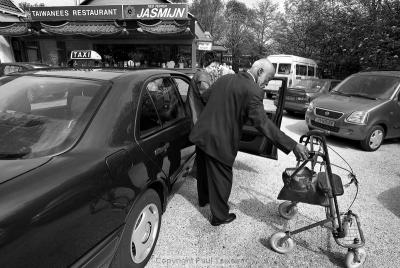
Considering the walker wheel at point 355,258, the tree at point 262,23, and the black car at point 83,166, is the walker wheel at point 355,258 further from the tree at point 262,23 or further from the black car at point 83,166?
the tree at point 262,23

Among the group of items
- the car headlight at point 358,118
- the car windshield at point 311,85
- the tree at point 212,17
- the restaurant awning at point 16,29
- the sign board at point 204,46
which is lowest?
the car headlight at point 358,118

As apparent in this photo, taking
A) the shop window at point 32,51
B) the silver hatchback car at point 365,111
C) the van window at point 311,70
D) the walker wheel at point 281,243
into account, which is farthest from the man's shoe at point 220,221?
the shop window at point 32,51

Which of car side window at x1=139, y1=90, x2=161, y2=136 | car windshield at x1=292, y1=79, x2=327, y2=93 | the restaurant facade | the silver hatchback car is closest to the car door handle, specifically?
car side window at x1=139, y1=90, x2=161, y2=136

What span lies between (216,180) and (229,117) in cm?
65

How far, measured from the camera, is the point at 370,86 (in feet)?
21.8

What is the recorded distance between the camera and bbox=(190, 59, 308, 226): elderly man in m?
2.45

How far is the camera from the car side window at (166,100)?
281cm

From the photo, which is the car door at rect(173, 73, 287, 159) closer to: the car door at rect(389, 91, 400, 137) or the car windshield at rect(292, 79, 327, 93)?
the car door at rect(389, 91, 400, 137)

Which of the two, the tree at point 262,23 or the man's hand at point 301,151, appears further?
the tree at point 262,23

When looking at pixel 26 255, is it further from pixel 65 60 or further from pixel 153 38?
pixel 65 60

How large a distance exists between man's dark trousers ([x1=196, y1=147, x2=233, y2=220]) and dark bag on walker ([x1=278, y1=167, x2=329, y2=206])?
57 cm

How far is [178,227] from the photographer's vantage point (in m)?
3.02

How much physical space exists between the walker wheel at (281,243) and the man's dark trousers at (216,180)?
1.86 feet

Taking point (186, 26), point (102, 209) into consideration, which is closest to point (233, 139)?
point (102, 209)
